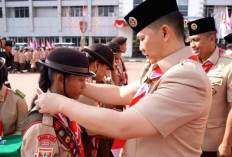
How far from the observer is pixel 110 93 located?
2.07 m

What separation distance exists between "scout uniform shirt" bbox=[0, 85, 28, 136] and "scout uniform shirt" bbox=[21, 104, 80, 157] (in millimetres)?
1015

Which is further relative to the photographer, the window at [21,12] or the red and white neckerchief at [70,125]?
the window at [21,12]

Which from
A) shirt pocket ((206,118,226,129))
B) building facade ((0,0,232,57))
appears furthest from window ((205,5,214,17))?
shirt pocket ((206,118,226,129))

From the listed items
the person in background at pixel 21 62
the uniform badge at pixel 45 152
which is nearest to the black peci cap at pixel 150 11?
the uniform badge at pixel 45 152

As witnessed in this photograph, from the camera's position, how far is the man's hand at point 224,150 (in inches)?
88.8

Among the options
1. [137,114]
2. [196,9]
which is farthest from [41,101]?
[196,9]

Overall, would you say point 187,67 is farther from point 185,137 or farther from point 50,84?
point 50,84

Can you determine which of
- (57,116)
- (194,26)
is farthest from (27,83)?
(57,116)

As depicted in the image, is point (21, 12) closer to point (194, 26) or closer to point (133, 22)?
point (194, 26)

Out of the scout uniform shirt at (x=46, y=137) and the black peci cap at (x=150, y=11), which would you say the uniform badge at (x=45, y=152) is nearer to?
the scout uniform shirt at (x=46, y=137)

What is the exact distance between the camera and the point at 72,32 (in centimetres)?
3083

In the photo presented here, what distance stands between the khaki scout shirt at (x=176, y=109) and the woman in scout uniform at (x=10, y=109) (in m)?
1.53

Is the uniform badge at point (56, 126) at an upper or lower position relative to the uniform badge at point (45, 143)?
upper

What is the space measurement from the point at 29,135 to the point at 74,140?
325 mm
